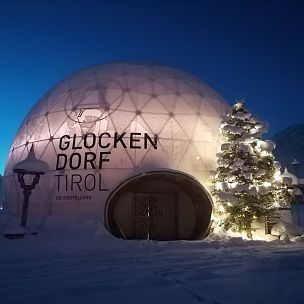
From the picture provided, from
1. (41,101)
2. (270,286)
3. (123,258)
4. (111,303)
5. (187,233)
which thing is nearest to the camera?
(111,303)

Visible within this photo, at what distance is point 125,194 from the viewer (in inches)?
607

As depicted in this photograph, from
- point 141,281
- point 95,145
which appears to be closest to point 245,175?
point 95,145

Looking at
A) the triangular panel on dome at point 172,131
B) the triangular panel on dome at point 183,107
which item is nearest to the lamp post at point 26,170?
the triangular panel on dome at point 172,131

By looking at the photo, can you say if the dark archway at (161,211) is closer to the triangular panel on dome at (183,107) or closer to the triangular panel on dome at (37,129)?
the triangular panel on dome at (183,107)

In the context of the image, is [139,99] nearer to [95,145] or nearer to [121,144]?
[121,144]

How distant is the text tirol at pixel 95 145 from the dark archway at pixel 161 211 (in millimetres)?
1904

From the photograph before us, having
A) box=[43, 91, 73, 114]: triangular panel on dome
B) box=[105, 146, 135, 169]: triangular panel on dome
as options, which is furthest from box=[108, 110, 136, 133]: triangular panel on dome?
box=[43, 91, 73, 114]: triangular panel on dome

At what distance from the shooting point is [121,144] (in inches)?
→ 549

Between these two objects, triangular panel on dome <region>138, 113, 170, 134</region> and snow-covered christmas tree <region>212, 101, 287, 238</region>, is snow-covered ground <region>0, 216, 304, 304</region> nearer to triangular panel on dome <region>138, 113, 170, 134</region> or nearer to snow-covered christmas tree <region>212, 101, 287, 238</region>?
snow-covered christmas tree <region>212, 101, 287, 238</region>

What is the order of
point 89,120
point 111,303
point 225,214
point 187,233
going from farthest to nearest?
point 187,233
point 89,120
point 225,214
point 111,303

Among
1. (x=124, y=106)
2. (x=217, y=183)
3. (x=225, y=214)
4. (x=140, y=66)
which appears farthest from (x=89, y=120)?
(x=225, y=214)

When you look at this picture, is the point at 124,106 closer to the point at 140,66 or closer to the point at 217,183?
the point at 140,66

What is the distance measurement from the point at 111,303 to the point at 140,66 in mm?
15914

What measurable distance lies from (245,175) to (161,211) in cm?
526
